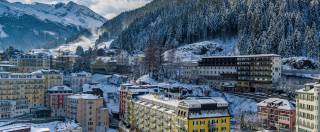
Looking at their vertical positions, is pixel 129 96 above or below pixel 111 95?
above

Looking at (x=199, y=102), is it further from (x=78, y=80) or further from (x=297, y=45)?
(x=297, y=45)

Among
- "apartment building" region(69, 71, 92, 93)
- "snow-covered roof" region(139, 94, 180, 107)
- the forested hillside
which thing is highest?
the forested hillside

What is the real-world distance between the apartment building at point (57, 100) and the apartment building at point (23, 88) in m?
3.54

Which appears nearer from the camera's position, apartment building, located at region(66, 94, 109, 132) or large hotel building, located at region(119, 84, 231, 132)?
large hotel building, located at region(119, 84, 231, 132)

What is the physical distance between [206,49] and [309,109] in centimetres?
9560

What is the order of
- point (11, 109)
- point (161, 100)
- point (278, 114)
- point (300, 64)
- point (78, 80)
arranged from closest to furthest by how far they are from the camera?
point (161, 100) < point (278, 114) < point (11, 109) < point (300, 64) < point (78, 80)

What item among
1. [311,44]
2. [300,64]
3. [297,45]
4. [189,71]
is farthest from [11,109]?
[311,44]

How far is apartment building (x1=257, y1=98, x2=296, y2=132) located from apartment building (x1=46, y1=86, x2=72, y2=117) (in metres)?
52.6

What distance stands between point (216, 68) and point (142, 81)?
23.6 m

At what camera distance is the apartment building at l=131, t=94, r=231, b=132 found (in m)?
77.9

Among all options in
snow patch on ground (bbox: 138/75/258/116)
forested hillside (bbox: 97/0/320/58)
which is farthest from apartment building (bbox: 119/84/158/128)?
forested hillside (bbox: 97/0/320/58)

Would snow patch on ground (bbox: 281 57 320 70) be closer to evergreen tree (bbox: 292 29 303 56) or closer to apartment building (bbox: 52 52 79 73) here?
evergreen tree (bbox: 292 29 303 56)

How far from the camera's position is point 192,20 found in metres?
200

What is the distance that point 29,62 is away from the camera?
501 ft
